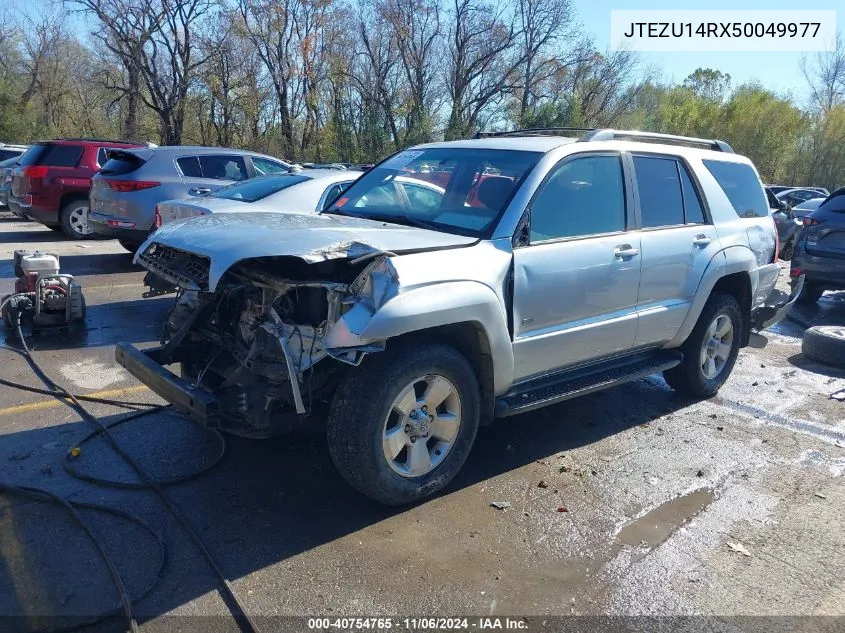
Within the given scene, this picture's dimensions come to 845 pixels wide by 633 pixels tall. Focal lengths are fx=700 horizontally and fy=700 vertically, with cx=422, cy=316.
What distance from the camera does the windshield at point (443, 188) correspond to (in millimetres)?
4254

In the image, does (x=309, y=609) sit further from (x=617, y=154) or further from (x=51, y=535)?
(x=617, y=154)

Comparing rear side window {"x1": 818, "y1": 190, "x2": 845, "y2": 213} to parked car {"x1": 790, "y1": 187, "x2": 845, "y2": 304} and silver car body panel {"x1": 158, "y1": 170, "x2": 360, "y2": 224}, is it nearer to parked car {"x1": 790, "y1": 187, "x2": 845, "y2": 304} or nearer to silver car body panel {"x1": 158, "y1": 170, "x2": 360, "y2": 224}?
parked car {"x1": 790, "y1": 187, "x2": 845, "y2": 304}

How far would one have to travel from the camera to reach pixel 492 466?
4414 millimetres

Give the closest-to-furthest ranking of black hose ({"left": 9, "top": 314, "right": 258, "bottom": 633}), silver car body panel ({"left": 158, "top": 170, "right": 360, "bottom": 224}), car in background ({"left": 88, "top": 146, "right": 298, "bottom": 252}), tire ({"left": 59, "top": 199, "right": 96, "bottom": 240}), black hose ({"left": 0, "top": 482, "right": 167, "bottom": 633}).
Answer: black hose ({"left": 0, "top": 482, "right": 167, "bottom": 633}) → black hose ({"left": 9, "top": 314, "right": 258, "bottom": 633}) → silver car body panel ({"left": 158, "top": 170, "right": 360, "bottom": 224}) → car in background ({"left": 88, "top": 146, "right": 298, "bottom": 252}) → tire ({"left": 59, "top": 199, "right": 96, "bottom": 240})

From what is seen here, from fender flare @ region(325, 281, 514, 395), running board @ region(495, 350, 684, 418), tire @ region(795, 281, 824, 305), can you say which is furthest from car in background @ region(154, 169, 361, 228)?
tire @ region(795, 281, 824, 305)

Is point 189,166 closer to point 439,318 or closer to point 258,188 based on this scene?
point 258,188

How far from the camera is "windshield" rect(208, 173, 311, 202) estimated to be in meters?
8.02

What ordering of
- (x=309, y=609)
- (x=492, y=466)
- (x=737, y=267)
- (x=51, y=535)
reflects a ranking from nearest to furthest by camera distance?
(x=309, y=609) → (x=51, y=535) → (x=492, y=466) → (x=737, y=267)

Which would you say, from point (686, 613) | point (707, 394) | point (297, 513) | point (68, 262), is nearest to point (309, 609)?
point (297, 513)

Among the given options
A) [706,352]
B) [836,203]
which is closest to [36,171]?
[706,352]

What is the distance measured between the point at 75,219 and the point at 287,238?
37.8 feet

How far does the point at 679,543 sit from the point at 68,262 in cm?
1022

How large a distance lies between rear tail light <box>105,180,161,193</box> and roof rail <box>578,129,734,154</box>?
7.36 meters

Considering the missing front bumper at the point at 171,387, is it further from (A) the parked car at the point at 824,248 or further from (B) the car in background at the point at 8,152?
(B) the car in background at the point at 8,152
